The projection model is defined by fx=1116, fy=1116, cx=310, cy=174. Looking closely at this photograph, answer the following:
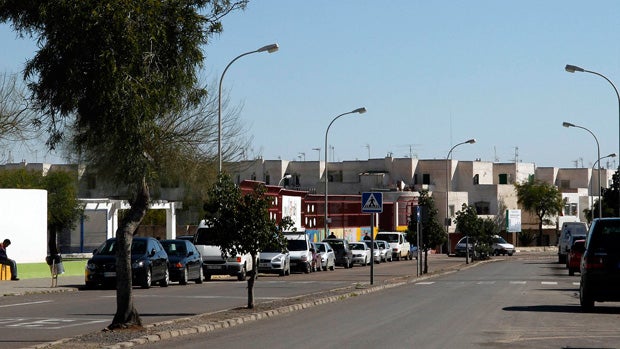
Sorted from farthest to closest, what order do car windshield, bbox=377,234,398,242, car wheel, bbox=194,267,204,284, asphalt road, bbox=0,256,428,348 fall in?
car windshield, bbox=377,234,398,242
car wheel, bbox=194,267,204,284
asphalt road, bbox=0,256,428,348

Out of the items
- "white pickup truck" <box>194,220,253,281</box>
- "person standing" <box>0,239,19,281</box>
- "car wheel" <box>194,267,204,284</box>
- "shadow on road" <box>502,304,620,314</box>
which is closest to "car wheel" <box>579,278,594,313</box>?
"shadow on road" <box>502,304,620,314</box>

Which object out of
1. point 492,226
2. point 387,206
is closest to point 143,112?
point 492,226

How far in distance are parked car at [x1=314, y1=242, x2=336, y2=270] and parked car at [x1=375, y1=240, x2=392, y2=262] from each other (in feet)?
49.3

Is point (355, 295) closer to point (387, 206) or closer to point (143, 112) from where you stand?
point (143, 112)

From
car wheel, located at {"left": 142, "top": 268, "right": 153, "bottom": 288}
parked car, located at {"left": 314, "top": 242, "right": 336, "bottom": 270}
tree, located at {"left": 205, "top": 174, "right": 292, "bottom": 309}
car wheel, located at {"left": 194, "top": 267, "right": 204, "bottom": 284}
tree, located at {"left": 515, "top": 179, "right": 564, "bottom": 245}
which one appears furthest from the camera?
tree, located at {"left": 515, "top": 179, "right": 564, "bottom": 245}

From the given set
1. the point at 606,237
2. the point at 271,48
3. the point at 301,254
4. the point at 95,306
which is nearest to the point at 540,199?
the point at 301,254

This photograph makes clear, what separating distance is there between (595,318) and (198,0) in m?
9.71

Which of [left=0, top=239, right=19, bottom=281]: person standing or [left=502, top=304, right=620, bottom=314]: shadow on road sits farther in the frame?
[left=0, top=239, right=19, bottom=281]: person standing

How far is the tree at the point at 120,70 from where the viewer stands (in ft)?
56.1

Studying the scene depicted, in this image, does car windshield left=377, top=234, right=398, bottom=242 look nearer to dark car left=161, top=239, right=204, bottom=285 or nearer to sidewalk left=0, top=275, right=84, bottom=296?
dark car left=161, top=239, right=204, bottom=285

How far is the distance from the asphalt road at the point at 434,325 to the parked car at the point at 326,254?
2686 centimetres

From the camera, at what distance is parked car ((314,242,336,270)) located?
57575 mm

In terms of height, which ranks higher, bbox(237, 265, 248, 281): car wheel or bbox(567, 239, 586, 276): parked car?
A: bbox(567, 239, 586, 276): parked car

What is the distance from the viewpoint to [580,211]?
146 meters
